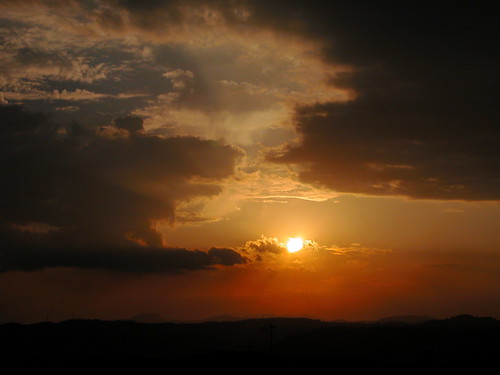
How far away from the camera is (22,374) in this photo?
192 metres

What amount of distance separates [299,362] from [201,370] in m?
20.5

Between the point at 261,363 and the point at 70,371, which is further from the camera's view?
the point at 70,371

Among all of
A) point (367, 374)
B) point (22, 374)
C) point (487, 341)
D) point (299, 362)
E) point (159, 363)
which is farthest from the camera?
point (22, 374)

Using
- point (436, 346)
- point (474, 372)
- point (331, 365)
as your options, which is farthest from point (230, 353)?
point (436, 346)

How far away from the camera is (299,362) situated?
112 meters

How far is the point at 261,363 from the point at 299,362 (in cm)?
908

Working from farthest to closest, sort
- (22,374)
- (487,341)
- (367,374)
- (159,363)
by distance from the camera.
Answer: (22,374), (487,341), (159,363), (367,374)

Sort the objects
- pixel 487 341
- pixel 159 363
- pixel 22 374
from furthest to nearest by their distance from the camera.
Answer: pixel 22 374 → pixel 487 341 → pixel 159 363

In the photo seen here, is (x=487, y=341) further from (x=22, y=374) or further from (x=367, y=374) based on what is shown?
(x=22, y=374)

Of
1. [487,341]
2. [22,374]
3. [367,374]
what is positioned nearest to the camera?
[367,374]

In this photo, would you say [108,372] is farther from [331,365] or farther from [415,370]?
[415,370]

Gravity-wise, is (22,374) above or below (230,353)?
below

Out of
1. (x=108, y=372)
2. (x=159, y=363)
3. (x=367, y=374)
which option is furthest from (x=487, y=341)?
(x=108, y=372)

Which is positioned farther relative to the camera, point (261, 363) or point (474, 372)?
point (474, 372)
